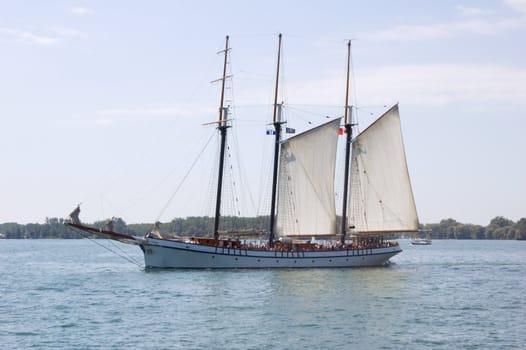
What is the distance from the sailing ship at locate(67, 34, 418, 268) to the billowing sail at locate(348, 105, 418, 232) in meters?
0.10

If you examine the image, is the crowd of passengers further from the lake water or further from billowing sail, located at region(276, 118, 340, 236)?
the lake water

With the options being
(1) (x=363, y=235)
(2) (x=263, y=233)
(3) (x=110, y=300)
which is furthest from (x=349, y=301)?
(1) (x=363, y=235)

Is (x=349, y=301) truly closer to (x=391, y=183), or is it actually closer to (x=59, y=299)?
(x=59, y=299)

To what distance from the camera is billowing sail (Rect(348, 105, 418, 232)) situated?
262 ft

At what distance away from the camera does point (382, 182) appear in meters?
80.0

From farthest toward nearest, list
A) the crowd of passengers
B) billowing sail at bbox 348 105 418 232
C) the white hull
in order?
billowing sail at bbox 348 105 418 232 → the crowd of passengers → the white hull

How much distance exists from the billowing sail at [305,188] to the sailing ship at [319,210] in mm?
97

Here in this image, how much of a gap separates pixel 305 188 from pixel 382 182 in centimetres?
853

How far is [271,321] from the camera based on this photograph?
43.7m

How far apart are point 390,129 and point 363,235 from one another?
11209 mm

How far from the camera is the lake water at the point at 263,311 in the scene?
126 ft

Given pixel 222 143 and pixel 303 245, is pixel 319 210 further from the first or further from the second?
pixel 222 143

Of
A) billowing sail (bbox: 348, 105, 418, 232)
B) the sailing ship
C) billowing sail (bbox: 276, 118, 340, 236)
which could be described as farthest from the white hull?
billowing sail (bbox: 348, 105, 418, 232)

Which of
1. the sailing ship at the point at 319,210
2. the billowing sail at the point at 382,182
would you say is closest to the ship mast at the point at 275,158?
the sailing ship at the point at 319,210
